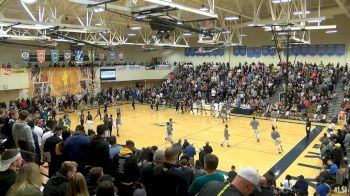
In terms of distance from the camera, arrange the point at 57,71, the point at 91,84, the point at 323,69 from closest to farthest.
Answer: the point at 323,69 → the point at 57,71 → the point at 91,84

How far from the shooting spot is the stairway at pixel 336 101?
23889 millimetres

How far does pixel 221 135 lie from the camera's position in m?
19.4

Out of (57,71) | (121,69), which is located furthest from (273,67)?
(57,71)

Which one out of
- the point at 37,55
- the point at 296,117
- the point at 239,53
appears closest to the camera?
the point at 296,117

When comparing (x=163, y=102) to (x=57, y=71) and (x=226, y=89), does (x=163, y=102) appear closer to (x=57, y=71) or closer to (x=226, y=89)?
(x=226, y=89)

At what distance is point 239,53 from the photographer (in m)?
37.3

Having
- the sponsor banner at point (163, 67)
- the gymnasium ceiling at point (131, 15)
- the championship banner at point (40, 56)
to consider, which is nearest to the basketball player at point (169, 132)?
the gymnasium ceiling at point (131, 15)

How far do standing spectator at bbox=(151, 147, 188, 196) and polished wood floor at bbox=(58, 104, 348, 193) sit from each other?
28.6ft

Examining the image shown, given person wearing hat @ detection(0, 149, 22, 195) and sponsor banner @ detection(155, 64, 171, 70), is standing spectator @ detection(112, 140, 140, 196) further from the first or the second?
sponsor banner @ detection(155, 64, 171, 70)

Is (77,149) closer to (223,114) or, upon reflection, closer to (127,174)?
(127,174)

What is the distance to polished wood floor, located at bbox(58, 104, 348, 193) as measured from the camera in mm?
14250

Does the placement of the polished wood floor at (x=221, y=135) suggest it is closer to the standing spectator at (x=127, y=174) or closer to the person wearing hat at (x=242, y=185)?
the standing spectator at (x=127, y=174)

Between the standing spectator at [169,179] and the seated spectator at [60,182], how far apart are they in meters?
1.06

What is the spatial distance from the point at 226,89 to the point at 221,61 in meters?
9.27
